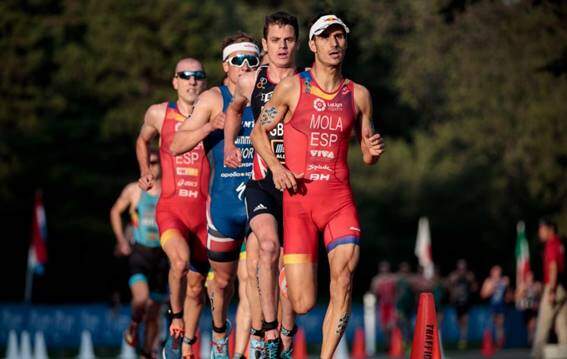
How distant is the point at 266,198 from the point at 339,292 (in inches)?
50.8

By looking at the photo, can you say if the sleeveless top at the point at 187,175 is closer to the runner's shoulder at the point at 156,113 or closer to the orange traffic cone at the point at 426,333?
the runner's shoulder at the point at 156,113

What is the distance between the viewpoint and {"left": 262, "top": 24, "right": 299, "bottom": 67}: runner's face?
45.1 feet

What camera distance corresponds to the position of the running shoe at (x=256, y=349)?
44.0 feet

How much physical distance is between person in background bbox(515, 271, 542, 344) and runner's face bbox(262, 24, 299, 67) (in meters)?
21.9

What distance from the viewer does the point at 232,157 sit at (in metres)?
13.8

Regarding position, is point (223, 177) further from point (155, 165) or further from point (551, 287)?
point (551, 287)

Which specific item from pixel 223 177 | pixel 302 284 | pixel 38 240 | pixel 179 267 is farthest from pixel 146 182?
pixel 38 240

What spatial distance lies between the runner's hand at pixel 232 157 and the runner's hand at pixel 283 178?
1.11 metres

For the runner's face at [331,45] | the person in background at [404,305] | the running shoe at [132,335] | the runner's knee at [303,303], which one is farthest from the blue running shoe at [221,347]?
the person in background at [404,305]

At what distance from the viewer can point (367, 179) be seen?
222 feet

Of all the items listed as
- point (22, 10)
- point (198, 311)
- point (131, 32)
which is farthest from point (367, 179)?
Answer: point (198, 311)

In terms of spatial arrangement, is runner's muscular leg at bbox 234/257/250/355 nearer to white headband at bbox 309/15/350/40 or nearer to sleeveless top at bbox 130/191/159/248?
white headband at bbox 309/15/350/40

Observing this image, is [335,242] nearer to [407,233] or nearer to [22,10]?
[22,10]

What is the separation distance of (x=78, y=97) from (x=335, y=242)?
1798 inches
